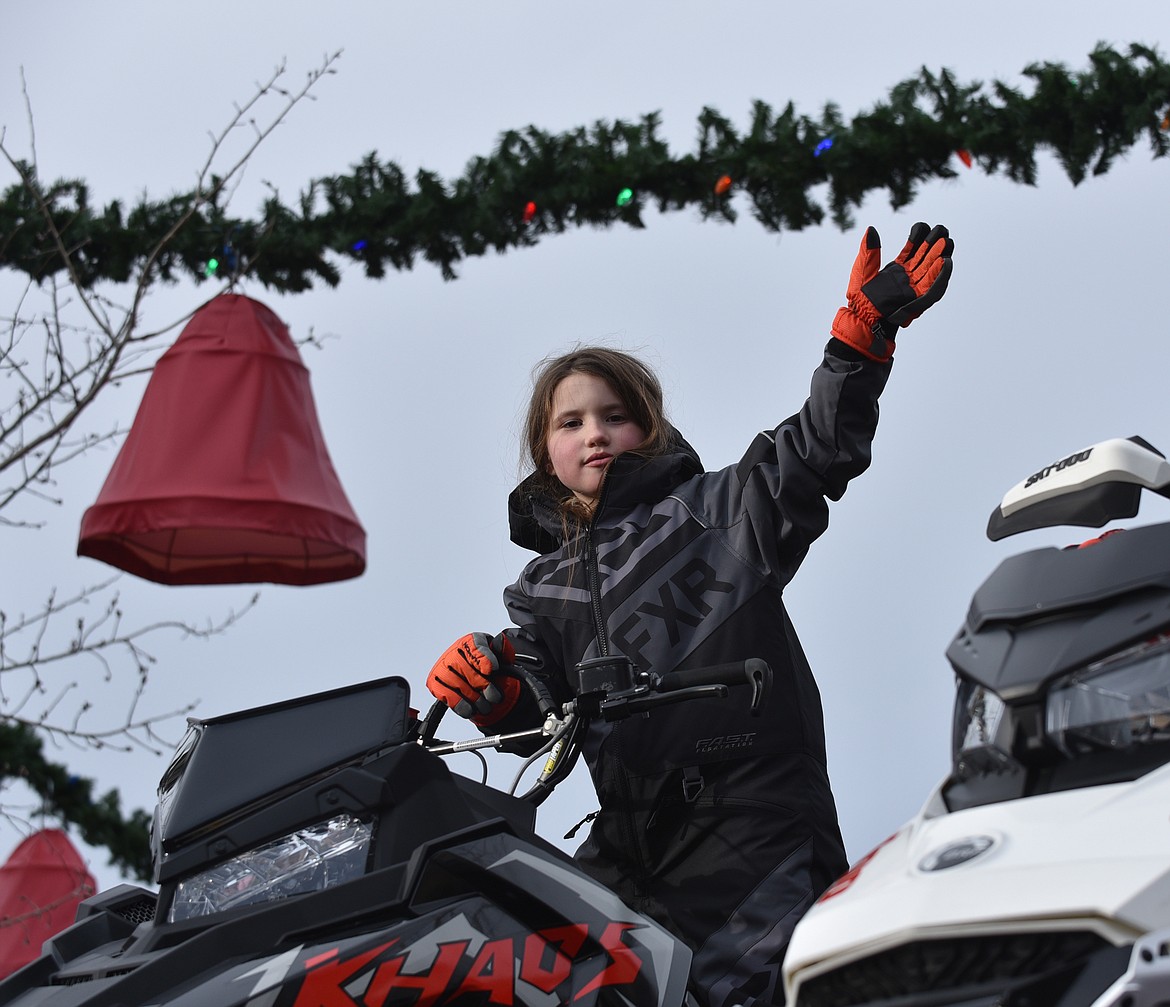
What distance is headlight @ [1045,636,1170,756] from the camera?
4.77 feet

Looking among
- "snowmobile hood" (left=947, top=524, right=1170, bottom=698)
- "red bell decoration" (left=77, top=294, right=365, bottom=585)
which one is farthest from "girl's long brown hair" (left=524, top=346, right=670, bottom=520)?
"snowmobile hood" (left=947, top=524, right=1170, bottom=698)

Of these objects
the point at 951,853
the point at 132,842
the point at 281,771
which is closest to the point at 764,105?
the point at 281,771

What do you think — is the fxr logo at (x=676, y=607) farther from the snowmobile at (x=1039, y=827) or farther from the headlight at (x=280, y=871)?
the snowmobile at (x=1039, y=827)

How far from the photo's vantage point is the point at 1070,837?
1338 millimetres

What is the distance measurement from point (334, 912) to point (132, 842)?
188 inches

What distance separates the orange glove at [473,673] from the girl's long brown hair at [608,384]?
2.35 feet

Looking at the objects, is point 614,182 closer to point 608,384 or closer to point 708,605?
point 608,384

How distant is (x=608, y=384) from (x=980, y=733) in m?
1.91

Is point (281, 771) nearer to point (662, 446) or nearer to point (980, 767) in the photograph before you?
point (980, 767)

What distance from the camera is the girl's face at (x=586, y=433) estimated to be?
3242mm

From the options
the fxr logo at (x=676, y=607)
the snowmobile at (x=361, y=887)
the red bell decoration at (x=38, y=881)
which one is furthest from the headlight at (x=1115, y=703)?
the red bell decoration at (x=38, y=881)

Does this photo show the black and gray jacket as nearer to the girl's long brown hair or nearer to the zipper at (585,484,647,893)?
the zipper at (585,484,647,893)

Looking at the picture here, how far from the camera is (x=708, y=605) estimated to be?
9.35 feet

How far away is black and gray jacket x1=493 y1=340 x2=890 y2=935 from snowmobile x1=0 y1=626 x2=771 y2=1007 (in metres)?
0.45
